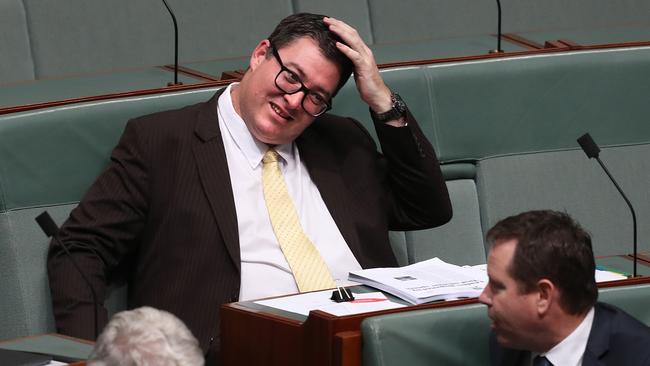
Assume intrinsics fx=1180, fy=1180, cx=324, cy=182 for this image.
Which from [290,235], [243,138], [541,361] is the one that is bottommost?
A: [541,361]

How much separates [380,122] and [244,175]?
18 cm

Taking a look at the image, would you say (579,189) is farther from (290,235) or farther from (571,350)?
(571,350)

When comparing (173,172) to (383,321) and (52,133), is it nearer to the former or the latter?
(52,133)

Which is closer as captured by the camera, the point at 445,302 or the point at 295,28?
the point at 445,302

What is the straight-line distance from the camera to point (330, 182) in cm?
147

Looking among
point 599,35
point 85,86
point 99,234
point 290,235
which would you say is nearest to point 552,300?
point 290,235

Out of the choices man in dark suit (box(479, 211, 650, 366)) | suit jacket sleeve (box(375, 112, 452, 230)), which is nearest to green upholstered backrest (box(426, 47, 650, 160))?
suit jacket sleeve (box(375, 112, 452, 230))

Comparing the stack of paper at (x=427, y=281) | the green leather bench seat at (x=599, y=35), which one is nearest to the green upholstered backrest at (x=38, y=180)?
the stack of paper at (x=427, y=281)

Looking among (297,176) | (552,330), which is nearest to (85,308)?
(297,176)

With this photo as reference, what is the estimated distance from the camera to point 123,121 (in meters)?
1.48

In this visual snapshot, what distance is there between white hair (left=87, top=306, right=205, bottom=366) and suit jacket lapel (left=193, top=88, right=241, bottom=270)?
1.83 feet

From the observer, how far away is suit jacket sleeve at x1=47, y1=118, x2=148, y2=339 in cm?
133

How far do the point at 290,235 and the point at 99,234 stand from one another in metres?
0.22

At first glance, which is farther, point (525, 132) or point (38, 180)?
point (525, 132)
